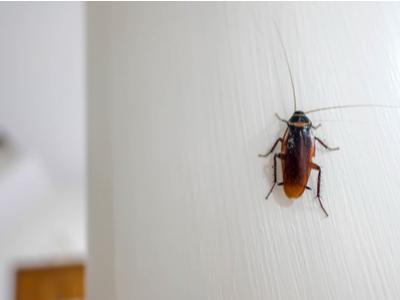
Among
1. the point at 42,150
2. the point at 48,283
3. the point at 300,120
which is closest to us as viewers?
the point at 300,120

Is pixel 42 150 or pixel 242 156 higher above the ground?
pixel 42 150

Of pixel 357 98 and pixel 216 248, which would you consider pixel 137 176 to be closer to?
pixel 216 248

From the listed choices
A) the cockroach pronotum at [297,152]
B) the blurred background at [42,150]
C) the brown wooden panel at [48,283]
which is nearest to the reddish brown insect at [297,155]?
the cockroach pronotum at [297,152]

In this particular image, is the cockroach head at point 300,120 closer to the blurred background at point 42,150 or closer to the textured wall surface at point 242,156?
the textured wall surface at point 242,156

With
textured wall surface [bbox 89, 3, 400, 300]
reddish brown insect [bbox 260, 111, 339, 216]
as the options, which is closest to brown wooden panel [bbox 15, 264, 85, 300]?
textured wall surface [bbox 89, 3, 400, 300]

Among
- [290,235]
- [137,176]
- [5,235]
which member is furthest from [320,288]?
[5,235]

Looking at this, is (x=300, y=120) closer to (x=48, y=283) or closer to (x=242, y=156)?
(x=242, y=156)

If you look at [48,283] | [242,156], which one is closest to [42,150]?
[48,283]

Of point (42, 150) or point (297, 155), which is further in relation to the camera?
point (42, 150)
